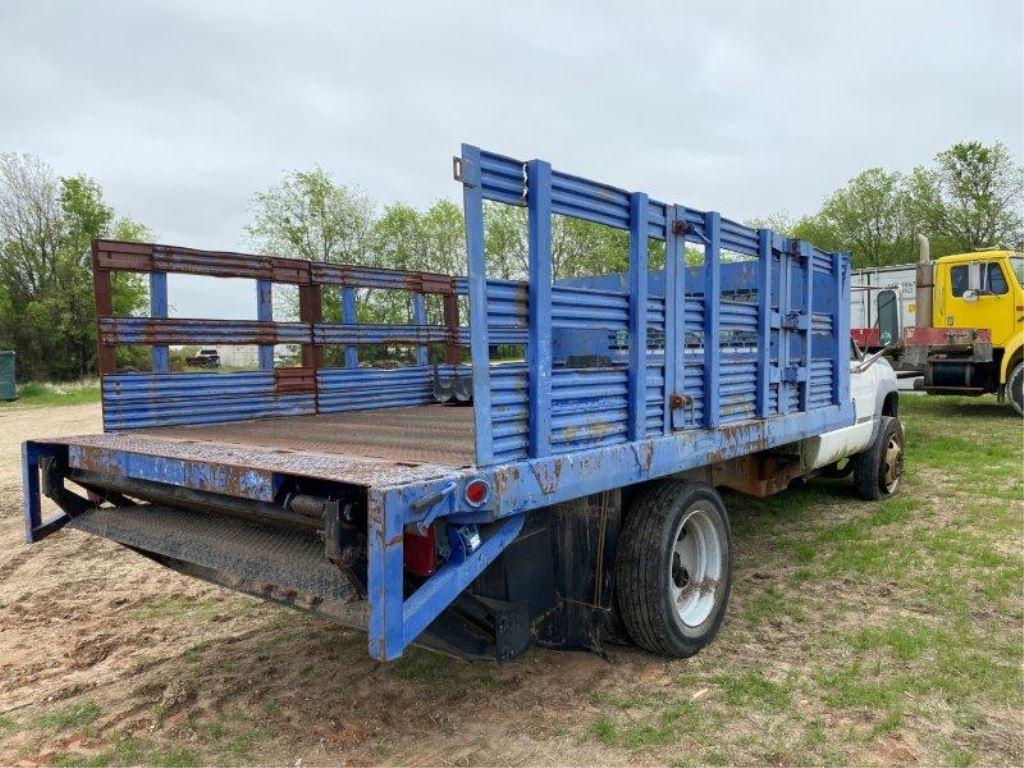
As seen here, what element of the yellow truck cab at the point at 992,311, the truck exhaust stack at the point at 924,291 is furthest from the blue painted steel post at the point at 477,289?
the truck exhaust stack at the point at 924,291

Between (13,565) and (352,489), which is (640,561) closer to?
(352,489)

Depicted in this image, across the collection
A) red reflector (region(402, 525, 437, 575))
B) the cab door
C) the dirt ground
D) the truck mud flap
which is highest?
the cab door

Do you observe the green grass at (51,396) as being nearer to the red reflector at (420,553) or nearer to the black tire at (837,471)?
the black tire at (837,471)

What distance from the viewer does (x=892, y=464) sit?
6629mm

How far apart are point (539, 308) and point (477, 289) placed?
0.32 meters

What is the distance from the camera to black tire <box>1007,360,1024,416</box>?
38.7 feet

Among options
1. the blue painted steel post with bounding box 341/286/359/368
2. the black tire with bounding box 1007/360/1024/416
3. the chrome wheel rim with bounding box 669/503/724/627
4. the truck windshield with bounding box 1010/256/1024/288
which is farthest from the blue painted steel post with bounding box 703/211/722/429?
the truck windshield with bounding box 1010/256/1024/288

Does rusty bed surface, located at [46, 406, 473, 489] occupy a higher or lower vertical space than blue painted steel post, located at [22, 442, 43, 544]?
higher

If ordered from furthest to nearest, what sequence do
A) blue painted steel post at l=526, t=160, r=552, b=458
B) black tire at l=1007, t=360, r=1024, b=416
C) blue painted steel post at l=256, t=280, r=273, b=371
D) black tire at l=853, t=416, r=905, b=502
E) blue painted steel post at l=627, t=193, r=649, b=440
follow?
black tire at l=1007, t=360, r=1024, b=416 < black tire at l=853, t=416, r=905, b=502 < blue painted steel post at l=256, t=280, r=273, b=371 < blue painted steel post at l=627, t=193, r=649, b=440 < blue painted steel post at l=526, t=160, r=552, b=458

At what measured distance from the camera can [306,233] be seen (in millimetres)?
30312

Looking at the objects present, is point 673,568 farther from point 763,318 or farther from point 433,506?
point 433,506

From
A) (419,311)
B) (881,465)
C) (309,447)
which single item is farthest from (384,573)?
(881,465)

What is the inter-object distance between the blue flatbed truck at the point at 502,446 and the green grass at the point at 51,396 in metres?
19.3

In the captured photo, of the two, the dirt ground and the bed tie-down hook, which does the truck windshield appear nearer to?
the dirt ground
